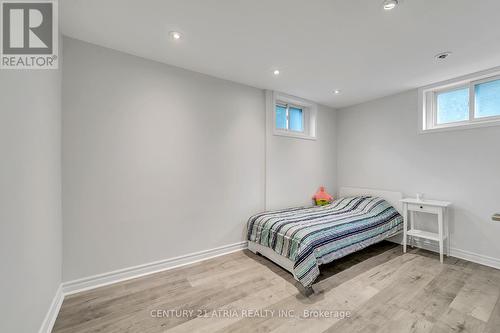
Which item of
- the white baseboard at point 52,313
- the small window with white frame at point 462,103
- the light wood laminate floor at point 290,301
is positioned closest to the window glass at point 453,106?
the small window with white frame at point 462,103

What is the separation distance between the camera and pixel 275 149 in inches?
134

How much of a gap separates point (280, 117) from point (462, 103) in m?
2.57

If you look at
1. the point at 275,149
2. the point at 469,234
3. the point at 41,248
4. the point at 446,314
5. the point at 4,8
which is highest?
the point at 4,8

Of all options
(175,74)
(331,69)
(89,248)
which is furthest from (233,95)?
(89,248)

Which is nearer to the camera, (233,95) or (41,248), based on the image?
(41,248)

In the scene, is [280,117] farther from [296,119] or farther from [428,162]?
[428,162]

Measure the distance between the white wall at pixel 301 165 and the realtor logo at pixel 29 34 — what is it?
2.56 m

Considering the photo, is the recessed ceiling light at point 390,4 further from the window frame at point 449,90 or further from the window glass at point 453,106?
the window glass at point 453,106

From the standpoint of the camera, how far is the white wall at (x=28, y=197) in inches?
39.7

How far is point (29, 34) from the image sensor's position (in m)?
1.50

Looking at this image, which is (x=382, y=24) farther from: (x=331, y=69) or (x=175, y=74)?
(x=175, y=74)

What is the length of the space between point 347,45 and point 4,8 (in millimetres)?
2612

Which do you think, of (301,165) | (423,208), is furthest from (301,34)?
(423,208)

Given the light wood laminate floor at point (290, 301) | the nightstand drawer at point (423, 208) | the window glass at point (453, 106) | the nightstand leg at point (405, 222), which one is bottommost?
the light wood laminate floor at point (290, 301)
